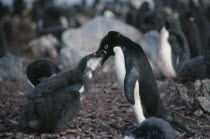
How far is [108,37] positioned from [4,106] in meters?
2.23

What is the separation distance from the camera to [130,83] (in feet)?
14.4

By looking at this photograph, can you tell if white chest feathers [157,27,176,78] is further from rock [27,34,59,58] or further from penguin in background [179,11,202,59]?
rock [27,34,59,58]

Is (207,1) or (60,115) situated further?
(207,1)

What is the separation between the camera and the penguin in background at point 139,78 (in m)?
4.55

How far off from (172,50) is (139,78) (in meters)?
4.62

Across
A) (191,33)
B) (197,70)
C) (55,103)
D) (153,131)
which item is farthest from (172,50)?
(153,131)

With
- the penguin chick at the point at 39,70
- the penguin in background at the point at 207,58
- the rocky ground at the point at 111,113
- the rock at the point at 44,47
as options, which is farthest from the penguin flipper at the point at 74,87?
the rock at the point at 44,47

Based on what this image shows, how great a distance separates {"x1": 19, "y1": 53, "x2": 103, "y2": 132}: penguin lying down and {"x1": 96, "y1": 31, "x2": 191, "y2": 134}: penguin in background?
459mm

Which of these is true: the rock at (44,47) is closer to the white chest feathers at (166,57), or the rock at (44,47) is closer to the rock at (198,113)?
the white chest feathers at (166,57)

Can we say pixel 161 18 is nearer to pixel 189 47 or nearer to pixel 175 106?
pixel 189 47

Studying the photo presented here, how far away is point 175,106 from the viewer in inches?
227

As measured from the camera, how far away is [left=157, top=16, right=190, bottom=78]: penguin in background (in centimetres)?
895

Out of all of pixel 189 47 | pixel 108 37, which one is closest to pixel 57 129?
pixel 108 37

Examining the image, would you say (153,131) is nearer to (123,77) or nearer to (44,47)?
(123,77)
